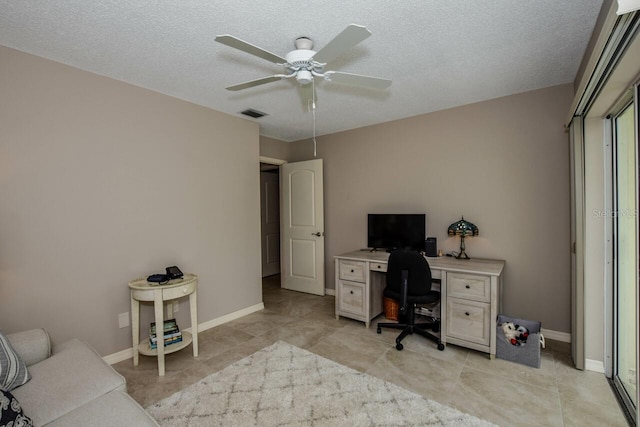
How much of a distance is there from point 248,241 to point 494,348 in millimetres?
2853

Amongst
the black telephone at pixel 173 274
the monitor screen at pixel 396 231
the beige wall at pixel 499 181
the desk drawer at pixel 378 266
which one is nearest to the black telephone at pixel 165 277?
the black telephone at pixel 173 274

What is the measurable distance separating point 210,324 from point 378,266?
200 cm

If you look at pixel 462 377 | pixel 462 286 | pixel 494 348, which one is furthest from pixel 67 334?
pixel 494 348

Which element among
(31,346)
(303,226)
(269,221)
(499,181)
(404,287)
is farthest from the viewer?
(269,221)

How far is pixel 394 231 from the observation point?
3.68 meters

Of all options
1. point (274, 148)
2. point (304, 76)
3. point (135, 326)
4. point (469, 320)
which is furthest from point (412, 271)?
point (274, 148)

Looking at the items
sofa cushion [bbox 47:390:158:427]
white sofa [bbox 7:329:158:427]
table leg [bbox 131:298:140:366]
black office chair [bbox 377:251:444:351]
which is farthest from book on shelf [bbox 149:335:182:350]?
black office chair [bbox 377:251:444:351]

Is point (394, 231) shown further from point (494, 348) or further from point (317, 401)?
point (317, 401)

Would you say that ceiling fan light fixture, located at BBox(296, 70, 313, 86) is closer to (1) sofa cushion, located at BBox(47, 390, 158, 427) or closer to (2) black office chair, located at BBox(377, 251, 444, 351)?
(2) black office chair, located at BBox(377, 251, 444, 351)

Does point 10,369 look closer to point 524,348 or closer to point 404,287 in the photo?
point 404,287

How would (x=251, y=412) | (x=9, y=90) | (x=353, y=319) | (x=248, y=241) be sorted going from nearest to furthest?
(x=251, y=412), (x=9, y=90), (x=353, y=319), (x=248, y=241)

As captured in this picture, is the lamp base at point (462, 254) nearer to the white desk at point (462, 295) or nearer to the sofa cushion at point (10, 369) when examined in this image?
the white desk at point (462, 295)

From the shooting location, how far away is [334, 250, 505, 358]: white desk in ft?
8.52

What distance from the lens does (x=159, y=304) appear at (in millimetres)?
2424
